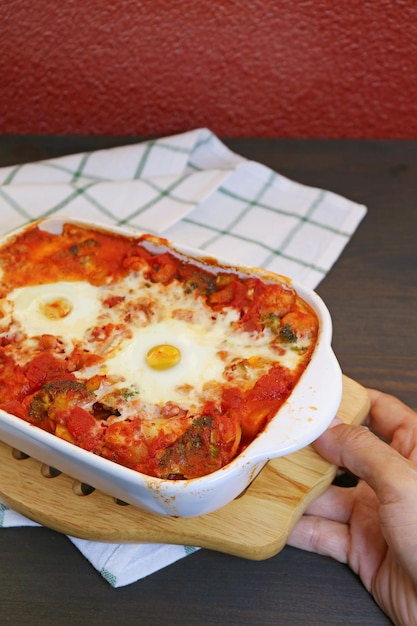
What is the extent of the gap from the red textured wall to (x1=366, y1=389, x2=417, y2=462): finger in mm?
921

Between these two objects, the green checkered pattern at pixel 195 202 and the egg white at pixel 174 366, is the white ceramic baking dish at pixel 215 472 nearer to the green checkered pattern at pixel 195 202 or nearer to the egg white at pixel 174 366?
the egg white at pixel 174 366

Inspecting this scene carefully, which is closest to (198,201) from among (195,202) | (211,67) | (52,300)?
(195,202)

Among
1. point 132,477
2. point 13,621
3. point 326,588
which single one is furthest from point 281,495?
point 13,621

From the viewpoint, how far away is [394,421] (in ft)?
4.24

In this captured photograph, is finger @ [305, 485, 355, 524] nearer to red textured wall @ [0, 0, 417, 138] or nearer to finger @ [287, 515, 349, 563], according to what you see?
finger @ [287, 515, 349, 563]

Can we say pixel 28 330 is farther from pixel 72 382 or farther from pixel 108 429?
pixel 108 429

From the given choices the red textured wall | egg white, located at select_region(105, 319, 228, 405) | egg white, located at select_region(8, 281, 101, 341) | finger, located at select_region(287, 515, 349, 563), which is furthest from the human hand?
the red textured wall

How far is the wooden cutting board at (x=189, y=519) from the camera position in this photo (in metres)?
1.09

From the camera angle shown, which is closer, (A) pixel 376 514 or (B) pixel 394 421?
(A) pixel 376 514

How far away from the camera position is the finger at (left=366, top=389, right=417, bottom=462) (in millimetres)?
1244

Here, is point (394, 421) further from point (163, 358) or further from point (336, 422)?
point (163, 358)

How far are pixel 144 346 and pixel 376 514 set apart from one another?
1.47 ft

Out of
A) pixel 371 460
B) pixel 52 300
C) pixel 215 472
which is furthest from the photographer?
pixel 52 300

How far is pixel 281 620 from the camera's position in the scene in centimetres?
106
